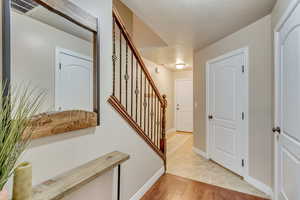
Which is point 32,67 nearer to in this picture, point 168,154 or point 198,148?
point 168,154

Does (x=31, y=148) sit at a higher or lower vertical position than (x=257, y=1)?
lower

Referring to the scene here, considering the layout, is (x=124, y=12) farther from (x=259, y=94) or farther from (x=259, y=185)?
(x=259, y=185)

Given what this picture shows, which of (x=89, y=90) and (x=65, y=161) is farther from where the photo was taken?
(x=89, y=90)

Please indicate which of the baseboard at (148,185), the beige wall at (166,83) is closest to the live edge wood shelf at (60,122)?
the baseboard at (148,185)

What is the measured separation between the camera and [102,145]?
138 centimetres

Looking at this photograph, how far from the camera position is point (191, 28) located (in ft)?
8.20

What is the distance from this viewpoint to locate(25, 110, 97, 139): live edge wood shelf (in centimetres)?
87

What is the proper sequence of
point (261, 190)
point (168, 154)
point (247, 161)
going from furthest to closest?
point (168, 154) < point (247, 161) < point (261, 190)

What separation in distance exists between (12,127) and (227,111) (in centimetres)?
288

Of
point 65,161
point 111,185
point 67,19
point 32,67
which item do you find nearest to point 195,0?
point 67,19

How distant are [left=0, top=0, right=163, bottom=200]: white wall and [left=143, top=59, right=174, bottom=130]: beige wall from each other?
3.11 m

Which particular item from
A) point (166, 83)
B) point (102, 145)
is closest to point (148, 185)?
point (102, 145)

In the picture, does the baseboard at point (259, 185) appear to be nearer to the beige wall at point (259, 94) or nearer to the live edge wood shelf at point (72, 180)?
the beige wall at point (259, 94)

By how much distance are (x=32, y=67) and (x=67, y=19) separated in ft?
1.35
